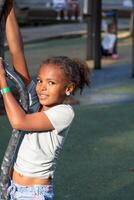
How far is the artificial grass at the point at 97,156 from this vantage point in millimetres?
5094

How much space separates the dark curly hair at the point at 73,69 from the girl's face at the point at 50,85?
0.08 ft

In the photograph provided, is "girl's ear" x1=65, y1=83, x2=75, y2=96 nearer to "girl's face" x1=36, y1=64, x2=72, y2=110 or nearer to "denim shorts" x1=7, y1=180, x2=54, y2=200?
"girl's face" x1=36, y1=64, x2=72, y2=110

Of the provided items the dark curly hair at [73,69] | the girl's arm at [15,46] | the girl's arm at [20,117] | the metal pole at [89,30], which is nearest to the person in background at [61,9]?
the metal pole at [89,30]

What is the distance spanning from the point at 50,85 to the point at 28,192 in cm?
49

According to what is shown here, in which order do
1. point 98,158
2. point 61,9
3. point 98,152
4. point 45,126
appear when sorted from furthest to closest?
point 61,9 → point 98,152 → point 98,158 → point 45,126

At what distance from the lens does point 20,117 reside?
2.86 m

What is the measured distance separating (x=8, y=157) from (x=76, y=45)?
14225 mm

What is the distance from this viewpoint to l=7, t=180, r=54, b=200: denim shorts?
3006 millimetres

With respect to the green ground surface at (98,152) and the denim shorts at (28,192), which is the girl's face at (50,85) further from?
the green ground surface at (98,152)

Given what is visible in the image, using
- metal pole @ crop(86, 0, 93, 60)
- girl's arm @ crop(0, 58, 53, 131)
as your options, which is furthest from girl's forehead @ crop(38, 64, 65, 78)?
metal pole @ crop(86, 0, 93, 60)

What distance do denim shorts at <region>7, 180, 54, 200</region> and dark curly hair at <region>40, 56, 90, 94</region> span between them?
0.49 meters

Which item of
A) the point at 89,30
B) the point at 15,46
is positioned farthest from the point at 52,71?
the point at 89,30

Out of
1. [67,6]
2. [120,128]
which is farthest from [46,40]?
[120,128]

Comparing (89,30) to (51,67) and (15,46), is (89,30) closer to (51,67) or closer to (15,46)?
(15,46)
